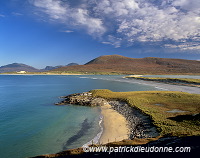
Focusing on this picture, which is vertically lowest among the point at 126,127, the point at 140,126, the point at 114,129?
the point at 114,129

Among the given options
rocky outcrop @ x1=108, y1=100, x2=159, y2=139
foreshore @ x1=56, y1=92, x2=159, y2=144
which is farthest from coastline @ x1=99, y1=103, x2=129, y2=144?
rocky outcrop @ x1=108, y1=100, x2=159, y2=139

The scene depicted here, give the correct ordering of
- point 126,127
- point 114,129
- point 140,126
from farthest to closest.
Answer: point 126,127 → point 114,129 → point 140,126

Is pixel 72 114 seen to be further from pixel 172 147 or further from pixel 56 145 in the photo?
pixel 172 147

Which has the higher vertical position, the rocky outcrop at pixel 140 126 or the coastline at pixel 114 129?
the rocky outcrop at pixel 140 126

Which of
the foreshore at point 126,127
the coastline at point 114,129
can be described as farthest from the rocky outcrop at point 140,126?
the coastline at point 114,129

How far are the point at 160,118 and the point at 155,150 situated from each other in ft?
38.2

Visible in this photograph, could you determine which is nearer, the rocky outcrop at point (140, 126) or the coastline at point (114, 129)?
the rocky outcrop at point (140, 126)

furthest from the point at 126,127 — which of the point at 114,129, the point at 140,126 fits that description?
the point at 140,126

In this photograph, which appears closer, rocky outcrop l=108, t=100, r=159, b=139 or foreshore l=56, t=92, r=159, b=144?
rocky outcrop l=108, t=100, r=159, b=139

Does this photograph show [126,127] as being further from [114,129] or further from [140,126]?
[140,126]

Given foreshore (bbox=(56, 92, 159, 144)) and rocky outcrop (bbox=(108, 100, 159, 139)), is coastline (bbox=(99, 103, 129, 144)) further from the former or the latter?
rocky outcrop (bbox=(108, 100, 159, 139))

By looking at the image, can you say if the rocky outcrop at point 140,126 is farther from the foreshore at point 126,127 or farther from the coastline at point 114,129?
the coastline at point 114,129

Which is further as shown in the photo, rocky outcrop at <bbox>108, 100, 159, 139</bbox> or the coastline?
the coastline

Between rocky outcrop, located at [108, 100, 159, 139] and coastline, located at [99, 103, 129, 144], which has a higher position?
rocky outcrop, located at [108, 100, 159, 139]
